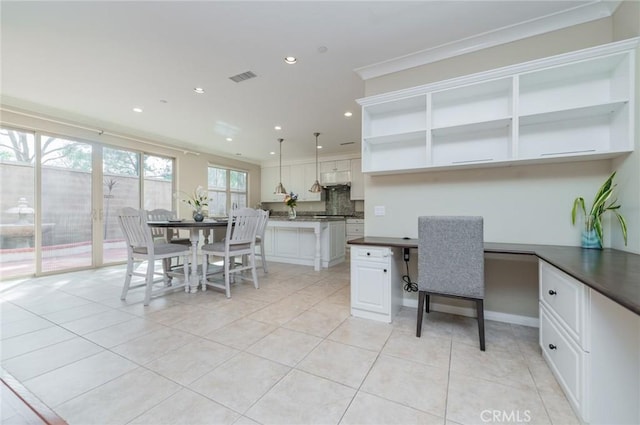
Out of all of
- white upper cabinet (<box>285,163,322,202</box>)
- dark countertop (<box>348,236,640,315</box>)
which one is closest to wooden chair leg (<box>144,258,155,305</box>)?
dark countertop (<box>348,236,640,315</box>)

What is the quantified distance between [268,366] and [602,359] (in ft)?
5.66

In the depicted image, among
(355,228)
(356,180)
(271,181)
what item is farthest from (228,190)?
(355,228)

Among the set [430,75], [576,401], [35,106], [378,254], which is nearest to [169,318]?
[378,254]

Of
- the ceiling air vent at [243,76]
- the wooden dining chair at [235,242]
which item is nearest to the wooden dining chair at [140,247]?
the wooden dining chair at [235,242]

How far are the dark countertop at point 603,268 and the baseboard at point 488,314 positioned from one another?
2.28ft

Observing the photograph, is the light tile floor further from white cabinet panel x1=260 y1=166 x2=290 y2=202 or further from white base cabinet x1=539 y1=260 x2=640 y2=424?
white cabinet panel x1=260 y1=166 x2=290 y2=202

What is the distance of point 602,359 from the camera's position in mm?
1151

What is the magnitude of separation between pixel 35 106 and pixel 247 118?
3002mm

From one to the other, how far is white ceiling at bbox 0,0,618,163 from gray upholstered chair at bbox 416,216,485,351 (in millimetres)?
1677

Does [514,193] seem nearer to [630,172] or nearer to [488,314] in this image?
[630,172]

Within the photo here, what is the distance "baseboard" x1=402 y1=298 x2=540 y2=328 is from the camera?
2.28 meters

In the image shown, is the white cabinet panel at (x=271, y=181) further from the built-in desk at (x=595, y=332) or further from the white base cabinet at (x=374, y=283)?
the built-in desk at (x=595, y=332)

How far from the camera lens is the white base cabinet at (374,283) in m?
2.36

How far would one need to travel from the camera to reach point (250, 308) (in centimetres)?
274
